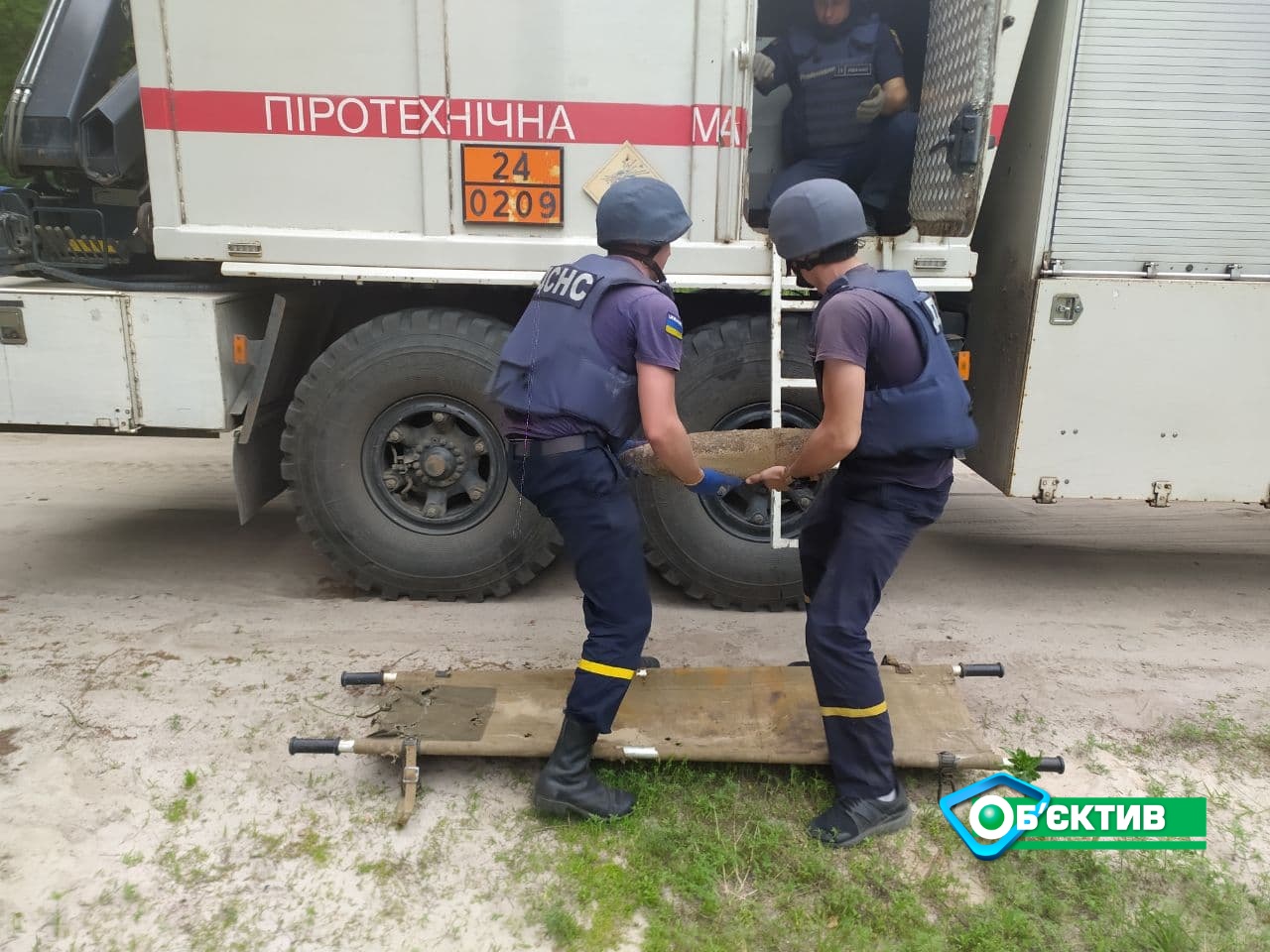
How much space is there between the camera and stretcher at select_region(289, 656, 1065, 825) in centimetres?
276

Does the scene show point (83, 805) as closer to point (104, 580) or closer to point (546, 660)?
point (546, 660)

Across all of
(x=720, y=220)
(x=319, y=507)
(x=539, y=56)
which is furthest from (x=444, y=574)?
(x=539, y=56)

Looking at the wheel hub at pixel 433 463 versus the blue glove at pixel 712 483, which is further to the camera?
the wheel hub at pixel 433 463

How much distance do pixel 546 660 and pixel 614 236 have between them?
1.80 meters

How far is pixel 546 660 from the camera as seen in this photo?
11.9 ft

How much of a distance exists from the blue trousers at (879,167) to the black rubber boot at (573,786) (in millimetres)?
2823

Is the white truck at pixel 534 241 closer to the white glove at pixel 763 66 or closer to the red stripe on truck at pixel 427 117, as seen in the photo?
the red stripe on truck at pixel 427 117

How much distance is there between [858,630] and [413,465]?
2.21 m

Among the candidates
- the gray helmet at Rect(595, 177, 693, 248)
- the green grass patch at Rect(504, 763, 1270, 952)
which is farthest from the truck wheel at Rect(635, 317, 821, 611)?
the green grass patch at Rect(504, 763, 1270, 952)

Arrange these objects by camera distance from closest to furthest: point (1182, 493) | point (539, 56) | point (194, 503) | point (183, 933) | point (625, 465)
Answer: point (183, 933), point (625, 465), point (539, 56), point (1182, 493), point (194, 503)

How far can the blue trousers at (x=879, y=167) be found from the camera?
418 centimetres

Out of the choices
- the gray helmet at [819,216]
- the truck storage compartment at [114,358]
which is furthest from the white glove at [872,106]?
the truck storage compartment at [114,358]

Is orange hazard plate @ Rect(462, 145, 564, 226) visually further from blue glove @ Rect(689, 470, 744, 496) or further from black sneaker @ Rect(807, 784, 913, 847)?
black sneaker @ Rect(807, 784, 913, 847)

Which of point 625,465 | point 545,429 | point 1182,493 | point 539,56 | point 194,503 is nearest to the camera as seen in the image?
point 545,429
